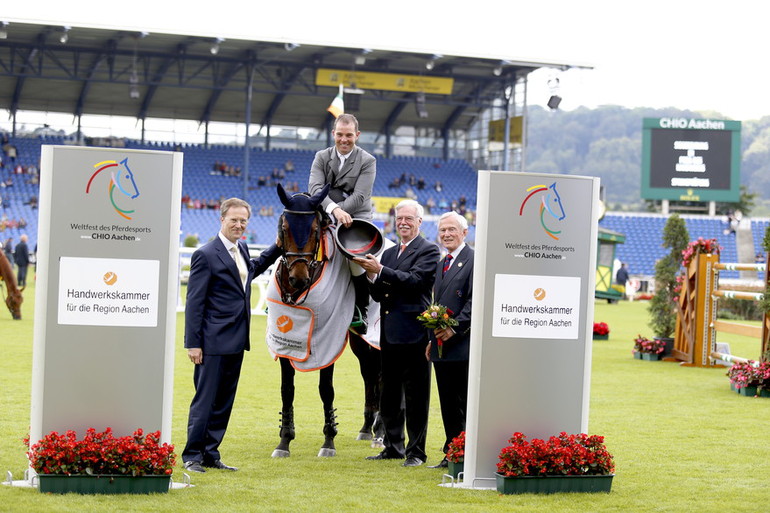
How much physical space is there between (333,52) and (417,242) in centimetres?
3672

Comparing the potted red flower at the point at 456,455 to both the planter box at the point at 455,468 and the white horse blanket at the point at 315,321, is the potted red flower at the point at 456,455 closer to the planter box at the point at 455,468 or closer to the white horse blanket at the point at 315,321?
the planter box at the point at 455,468

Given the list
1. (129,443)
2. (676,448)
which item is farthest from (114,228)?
(676,448)

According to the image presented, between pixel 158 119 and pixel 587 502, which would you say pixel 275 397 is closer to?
pixel 587 502

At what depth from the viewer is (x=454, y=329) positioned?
21.9 ft

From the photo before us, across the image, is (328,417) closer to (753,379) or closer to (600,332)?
(753,379)

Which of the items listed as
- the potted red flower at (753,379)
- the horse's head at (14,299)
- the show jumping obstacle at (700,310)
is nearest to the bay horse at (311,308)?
the potted red flower at (753,379)

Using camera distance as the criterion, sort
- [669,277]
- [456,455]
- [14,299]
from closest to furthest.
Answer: [456,455] < [669,277] < [14,299]

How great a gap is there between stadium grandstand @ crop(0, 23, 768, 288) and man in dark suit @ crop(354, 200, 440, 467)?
3381 centimetres

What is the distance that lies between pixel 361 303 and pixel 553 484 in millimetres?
2313

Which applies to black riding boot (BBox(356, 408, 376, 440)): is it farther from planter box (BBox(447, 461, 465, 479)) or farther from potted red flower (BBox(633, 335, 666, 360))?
potted red flower (BBox(633, 335, 666, 360))

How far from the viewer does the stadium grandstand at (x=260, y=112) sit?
42.1 meters

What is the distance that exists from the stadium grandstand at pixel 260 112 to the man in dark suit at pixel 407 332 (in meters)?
33.8

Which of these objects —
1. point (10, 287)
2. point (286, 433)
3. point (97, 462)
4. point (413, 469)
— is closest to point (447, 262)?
point (413, 469)

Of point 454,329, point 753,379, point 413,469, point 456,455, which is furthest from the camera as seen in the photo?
point 753,379
